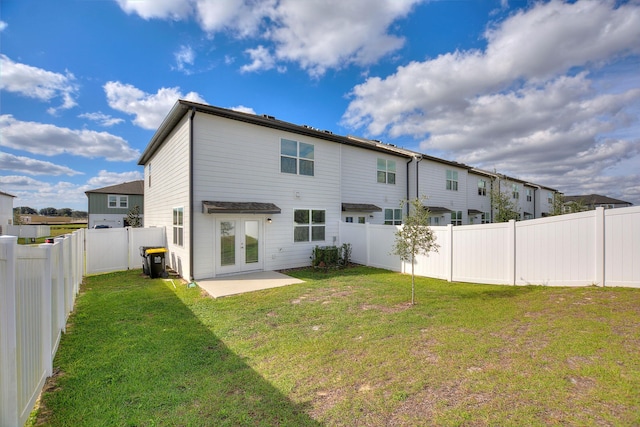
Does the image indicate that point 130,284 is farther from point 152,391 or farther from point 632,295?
point 632,295

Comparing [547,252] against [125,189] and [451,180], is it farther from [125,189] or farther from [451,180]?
[125,189]

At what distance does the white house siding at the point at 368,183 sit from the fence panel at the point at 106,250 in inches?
391

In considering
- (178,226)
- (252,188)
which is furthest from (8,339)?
(178,226)

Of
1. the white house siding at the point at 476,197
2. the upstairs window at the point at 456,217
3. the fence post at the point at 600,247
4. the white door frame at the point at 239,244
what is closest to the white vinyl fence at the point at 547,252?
the fence post at the point at 600,247

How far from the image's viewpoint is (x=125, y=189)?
31.9m

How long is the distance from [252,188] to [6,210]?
42411mm

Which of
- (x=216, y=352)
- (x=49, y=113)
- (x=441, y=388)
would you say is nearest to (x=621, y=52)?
(x=441, y=388)

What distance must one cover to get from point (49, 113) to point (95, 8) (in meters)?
10.5

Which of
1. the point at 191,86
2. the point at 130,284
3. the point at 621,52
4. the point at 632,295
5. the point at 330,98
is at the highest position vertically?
the point at 330,98

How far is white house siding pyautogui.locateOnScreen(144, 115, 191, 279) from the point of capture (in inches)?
370

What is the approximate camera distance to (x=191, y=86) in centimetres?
1191

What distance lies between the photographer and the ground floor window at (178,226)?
10031 millimetres

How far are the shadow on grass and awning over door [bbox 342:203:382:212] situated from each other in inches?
351

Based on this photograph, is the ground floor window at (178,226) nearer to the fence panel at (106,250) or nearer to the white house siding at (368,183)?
the fence panel at (106,250)
